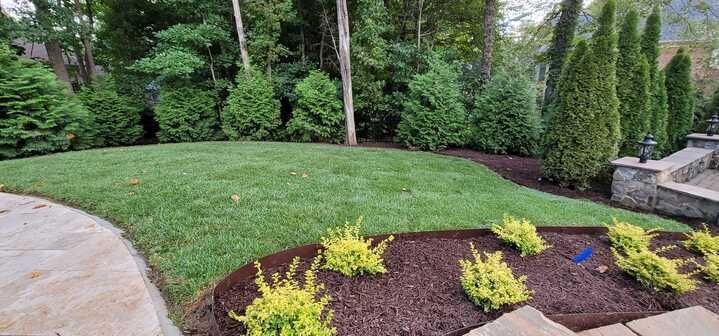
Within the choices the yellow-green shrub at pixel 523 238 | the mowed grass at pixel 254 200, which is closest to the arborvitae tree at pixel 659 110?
the mowed grass at pixel 254 200

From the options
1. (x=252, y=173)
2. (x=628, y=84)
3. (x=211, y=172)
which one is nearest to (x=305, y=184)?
(x=252, y=173)

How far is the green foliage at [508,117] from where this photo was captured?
634 cm

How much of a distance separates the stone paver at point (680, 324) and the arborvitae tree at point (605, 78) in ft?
10.5

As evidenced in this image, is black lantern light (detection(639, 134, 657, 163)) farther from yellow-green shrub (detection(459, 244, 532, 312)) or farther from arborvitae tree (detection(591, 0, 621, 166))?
yellow-green shrub (detection(459, 244, 532, 312))

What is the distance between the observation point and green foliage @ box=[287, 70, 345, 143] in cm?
746

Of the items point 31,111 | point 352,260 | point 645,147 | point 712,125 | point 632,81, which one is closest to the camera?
point 352,260

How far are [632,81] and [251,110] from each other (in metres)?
7.52

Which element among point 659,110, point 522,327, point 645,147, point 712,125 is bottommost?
point 522,327

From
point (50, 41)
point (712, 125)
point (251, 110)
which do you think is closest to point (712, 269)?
point (712, 125)

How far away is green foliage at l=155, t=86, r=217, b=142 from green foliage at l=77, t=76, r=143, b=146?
2.71 feet

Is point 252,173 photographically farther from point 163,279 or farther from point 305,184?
point 163,279

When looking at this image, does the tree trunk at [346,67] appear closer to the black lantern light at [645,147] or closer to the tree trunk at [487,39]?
the tree trunk at [487,39]

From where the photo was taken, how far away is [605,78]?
4020 mm

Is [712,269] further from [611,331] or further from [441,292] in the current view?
[441,292]
